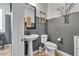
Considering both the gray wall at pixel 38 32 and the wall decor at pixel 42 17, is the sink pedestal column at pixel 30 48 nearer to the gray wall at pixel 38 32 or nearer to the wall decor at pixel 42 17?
the gray wall at pixel 38 32

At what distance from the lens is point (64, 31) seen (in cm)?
170

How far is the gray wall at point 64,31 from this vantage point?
161 cm

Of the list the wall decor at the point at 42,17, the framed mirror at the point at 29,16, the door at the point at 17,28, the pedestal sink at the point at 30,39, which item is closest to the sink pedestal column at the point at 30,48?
the pedestal sink at the point at 30,39

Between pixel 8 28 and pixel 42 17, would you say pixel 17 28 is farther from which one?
pixel 42 17

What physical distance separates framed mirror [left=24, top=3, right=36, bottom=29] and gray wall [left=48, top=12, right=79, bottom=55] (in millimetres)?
267

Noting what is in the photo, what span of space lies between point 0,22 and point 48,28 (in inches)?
29.9

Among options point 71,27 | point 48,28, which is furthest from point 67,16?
point 48,28

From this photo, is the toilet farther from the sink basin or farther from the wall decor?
the wall decor

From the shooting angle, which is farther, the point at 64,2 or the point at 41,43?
the point at 41,43

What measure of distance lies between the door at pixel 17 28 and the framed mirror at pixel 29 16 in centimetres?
7

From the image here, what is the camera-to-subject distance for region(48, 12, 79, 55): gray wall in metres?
1.61

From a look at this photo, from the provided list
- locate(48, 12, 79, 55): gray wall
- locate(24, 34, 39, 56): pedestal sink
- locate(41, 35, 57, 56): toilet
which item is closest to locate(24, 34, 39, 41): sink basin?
locate(24, 34, 39, 56): pedestal sink

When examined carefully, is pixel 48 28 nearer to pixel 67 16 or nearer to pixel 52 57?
pixel 67 16

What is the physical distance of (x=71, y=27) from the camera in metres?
1.65
